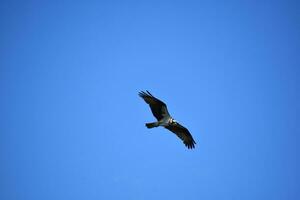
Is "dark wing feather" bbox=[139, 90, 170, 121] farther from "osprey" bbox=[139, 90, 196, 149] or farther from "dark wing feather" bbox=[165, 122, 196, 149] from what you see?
"dark wing feather" bbox=[165, 122, 196, 149]

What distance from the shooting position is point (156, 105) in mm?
15750

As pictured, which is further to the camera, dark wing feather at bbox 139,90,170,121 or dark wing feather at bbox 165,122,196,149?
dark wing feather at bbox 165,122,196,149

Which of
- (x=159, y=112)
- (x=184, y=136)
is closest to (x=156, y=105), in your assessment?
(x=159, y=112)

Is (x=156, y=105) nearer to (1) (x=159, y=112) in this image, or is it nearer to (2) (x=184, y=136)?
(1) (x=159, y=112)

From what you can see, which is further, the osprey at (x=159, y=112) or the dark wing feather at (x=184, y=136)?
the dark wing feather at (x=184, y=136)

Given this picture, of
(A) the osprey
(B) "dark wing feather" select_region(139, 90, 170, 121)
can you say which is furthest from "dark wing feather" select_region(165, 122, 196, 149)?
(B) "dark wing feather" select_region(139, 90, 170, 121)

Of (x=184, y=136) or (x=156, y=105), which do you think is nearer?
(x=156, y=105)

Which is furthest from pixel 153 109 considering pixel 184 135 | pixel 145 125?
pixel 184 135

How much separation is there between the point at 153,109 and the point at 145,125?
0.89 metres

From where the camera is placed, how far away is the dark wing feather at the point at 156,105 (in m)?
15.5

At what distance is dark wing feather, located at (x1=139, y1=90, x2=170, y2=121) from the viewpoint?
15523mm

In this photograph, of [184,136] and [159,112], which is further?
[184,136]

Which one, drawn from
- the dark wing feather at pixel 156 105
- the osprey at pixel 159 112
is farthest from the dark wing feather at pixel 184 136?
the dark wing feather at pixel 156 105

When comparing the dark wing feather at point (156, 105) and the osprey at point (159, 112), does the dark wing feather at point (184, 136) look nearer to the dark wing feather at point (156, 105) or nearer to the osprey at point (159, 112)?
the osprey at point (159, 112)
